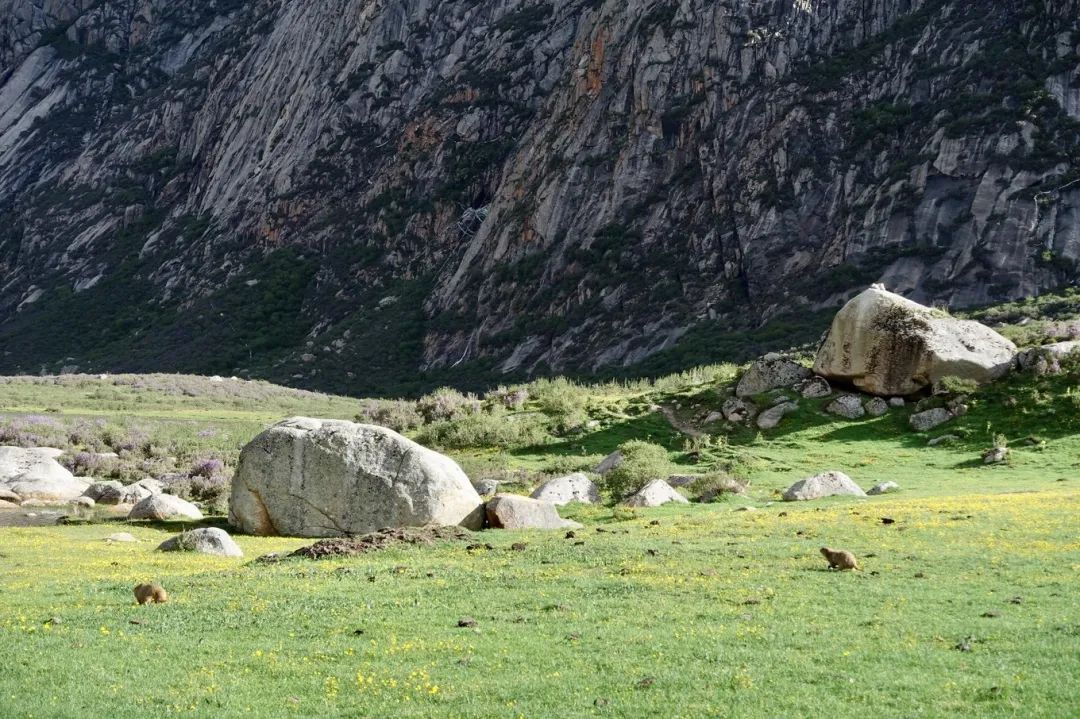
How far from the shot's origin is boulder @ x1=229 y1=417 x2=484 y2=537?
31.7 meters

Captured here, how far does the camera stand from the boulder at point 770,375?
2058 inches

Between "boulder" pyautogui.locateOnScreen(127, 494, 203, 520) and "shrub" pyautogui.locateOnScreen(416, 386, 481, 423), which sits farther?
"shrub" pyautogui.locateOnScreen(416, 386, 481, 423)

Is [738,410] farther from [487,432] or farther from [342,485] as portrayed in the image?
[342,485]

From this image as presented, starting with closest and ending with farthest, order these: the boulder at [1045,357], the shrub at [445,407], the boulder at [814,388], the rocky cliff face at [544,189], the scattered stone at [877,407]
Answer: the boulder at [1045,357] < the scattered stone at [877,407] < the boulder at [814,388] < the shrub at [445,407] < the rocky cliff face at [544,189]

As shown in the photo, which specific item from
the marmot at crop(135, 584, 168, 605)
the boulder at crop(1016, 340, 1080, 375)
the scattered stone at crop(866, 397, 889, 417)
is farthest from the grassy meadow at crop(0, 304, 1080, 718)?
the scattered stone at crop(866, 397, 889, 417)

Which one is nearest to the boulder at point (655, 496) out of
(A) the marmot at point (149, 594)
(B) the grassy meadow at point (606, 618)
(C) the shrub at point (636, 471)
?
(C) the shrub at point (636, 471)

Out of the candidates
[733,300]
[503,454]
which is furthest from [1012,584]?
[733,300]

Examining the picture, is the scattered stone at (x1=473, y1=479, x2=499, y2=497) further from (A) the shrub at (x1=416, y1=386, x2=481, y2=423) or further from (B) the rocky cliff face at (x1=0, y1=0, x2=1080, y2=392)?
(B) the rocky cliff face at (x1=0, y1=0, x2=1080, y2=392)

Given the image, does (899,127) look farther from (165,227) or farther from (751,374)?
(165,227)

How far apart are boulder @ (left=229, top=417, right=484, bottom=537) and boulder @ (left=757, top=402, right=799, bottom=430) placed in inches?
806

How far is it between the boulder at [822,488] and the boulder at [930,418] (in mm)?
11678

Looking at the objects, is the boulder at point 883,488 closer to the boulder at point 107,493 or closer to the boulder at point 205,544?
the boulder at point 205,544

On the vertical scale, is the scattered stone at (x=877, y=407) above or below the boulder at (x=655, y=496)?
above

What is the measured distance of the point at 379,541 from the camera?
1040 inches
